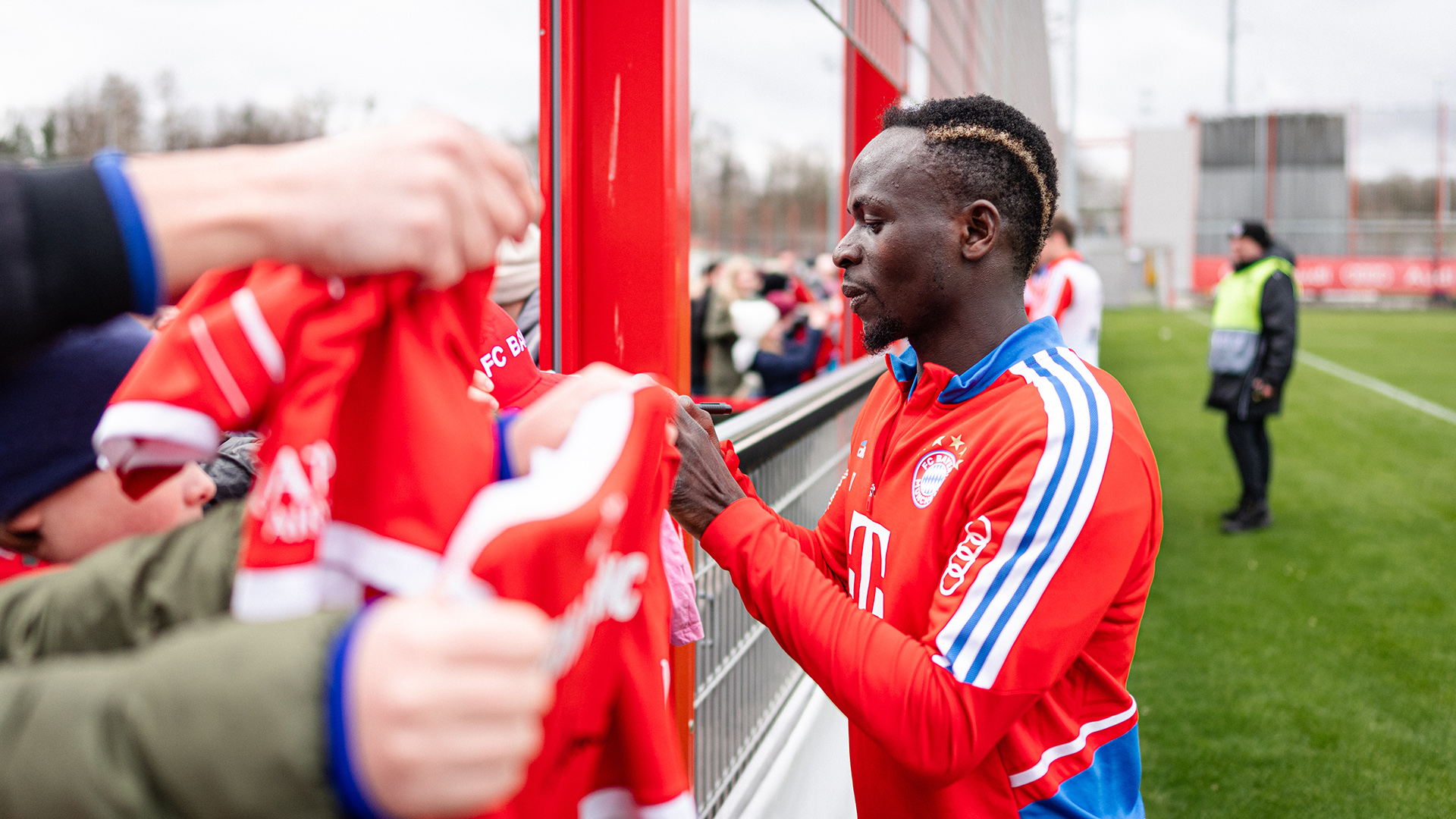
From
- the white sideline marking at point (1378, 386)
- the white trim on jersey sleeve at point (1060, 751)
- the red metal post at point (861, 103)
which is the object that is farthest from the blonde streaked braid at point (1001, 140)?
the white sideline marking at point (1378, 386)

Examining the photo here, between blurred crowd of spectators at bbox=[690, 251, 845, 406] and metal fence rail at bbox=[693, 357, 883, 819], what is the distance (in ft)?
8.28

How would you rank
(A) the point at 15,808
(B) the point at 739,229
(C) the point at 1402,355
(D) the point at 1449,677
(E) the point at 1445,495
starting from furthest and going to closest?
(B) the point at 739,229, (C) the point at 1402,355, (E) the point at 1445,495, (D) the point at 1449,677, (A) the point at 15,808

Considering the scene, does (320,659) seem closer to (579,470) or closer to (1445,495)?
(579,470)

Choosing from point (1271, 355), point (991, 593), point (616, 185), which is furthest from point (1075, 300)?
point (991, 593)

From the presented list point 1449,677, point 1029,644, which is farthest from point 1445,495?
point 1029,644

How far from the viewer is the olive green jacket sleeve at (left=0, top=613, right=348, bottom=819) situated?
0.53 m

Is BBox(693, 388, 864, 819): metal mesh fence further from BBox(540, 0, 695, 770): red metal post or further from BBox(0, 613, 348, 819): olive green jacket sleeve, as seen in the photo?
BBox(0, 613, 348, 819): olive green jacket sleeve

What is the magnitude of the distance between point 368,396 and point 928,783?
937 millimetres

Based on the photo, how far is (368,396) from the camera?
2.64ft

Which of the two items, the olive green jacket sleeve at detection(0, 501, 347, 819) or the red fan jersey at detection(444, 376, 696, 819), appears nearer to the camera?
the olive green jacket sleeve at detection(0, 501, 347, 819)

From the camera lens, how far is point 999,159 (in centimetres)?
165

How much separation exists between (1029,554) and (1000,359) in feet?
1.13

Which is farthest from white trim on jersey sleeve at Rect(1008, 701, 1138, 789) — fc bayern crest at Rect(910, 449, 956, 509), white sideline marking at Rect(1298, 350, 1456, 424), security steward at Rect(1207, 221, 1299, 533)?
white sideline marking at Rect(1298, 350, 1456, 424)

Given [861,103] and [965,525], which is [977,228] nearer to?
[965,525]
